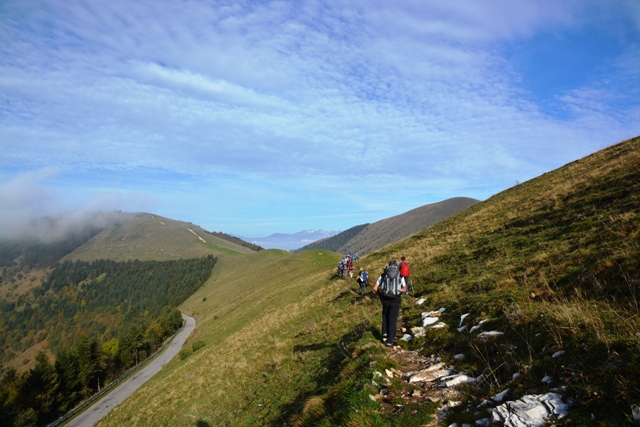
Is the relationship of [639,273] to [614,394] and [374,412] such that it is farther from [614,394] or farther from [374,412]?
[374,412]

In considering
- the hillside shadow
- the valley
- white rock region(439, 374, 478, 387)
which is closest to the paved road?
the valley

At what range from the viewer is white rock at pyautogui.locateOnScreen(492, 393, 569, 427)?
15.6 feet

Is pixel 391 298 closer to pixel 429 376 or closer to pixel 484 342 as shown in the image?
pixel 429 376

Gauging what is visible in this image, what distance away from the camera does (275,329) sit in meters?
24.4

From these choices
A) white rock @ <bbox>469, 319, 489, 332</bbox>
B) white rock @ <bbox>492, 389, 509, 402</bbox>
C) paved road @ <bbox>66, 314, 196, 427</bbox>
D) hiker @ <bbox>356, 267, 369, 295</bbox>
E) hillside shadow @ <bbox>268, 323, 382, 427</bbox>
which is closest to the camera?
white rock @ <bbox>492, 389, 509, 402</bbox>

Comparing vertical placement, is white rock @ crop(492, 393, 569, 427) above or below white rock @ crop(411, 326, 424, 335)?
above

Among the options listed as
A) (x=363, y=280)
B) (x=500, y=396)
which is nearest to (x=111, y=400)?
(x=363, y=280)

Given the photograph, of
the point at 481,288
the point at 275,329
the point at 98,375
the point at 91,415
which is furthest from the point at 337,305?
the point at 98,375

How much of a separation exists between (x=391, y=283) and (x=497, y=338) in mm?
3507

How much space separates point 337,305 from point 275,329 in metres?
6.05

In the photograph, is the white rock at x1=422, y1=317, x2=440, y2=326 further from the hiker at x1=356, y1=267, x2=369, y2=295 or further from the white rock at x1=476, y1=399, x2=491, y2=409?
the hiker at x1=356, y1=267, x2=369, y2=295

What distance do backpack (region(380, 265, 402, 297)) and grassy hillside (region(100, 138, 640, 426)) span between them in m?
1.83

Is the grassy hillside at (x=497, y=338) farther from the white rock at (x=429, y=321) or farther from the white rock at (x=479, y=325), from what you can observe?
the white rock at (x=429, y=321)

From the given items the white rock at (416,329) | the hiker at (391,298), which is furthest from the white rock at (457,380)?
the white rock at (416,329)
